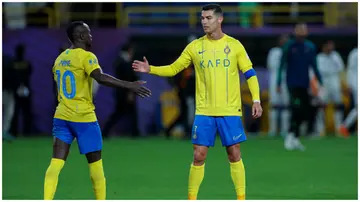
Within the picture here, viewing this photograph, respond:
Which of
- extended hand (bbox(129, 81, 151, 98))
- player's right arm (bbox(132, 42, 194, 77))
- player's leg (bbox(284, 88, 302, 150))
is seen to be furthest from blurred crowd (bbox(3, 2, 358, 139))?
extended hand (bbox(129, 81, 151, 98))

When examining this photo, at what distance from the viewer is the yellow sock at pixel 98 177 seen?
11.1 metres

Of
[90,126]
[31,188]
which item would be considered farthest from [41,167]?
[90,126]

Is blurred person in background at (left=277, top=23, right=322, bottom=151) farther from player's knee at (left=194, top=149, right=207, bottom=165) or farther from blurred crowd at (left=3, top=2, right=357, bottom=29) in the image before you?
player's knee at (left=194, top=149, right=207, bottom=165)

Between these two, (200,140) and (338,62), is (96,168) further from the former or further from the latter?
(338,62)

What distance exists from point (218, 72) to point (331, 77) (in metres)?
15.5

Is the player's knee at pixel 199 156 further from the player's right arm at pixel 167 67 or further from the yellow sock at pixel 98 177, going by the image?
the yellow sock at pixel 98 177

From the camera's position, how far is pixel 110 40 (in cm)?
2722

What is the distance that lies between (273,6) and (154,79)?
4.20 meters

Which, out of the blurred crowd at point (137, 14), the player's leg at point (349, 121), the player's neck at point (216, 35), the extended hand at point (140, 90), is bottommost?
the player's leg at point (349, 121)

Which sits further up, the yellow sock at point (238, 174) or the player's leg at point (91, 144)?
the player's leg at point (91, 144)

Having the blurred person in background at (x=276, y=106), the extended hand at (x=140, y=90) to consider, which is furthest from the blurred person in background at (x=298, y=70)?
the extended hand at (x=140, y=90)

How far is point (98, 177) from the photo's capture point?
1108 centimetres

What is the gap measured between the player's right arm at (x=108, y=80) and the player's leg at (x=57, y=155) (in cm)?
70

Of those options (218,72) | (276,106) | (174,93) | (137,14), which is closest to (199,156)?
(218,72)
